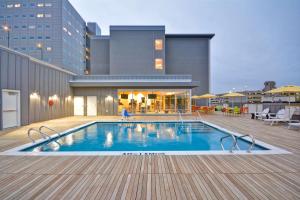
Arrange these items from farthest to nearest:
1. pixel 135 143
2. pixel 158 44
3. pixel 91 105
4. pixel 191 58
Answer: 1. pixel 191 58
2. pixel 158 44
3. pixel 91 105
4. pixel 135 143

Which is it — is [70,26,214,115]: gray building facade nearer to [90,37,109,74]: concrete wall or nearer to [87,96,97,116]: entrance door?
[90,37,109,74]: concrete wall

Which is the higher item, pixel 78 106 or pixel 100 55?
pixel 100 55

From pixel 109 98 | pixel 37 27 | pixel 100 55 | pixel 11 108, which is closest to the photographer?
pixel 11 108

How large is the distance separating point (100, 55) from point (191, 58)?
13201 millimetres

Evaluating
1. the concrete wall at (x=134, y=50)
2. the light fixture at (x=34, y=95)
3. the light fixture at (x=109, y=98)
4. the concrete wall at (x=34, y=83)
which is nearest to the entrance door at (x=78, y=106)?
the concrete wall at (x=34, y=83)

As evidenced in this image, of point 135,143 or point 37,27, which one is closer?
point 135,143

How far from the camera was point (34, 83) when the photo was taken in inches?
412

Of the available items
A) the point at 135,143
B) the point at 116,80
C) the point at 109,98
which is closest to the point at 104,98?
the point at 109,98

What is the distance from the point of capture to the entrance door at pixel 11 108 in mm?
8344

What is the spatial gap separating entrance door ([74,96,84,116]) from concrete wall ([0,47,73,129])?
1075 millimetres

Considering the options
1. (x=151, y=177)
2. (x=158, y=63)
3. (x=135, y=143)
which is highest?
(x=158, y=63)

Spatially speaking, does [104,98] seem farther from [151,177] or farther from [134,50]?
[151,177]

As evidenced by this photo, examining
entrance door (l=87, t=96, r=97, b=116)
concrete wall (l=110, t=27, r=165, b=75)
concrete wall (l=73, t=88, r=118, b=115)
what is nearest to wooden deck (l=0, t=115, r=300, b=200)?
concrete wall (l=73, t=88, r=118, b=115)

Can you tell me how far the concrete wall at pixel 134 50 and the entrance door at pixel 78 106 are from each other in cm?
659
